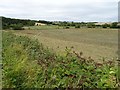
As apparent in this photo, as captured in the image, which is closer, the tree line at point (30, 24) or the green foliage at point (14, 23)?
the tree line at point (30, 24)

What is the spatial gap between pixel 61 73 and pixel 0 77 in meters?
1.30

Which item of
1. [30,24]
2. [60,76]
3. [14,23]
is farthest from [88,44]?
[14,23]

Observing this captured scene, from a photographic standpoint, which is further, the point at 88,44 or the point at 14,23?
the point at 14,23

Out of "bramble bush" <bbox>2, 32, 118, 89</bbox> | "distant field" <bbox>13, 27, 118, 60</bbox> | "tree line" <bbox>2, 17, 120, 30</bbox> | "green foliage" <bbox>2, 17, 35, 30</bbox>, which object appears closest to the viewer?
"bramble bush" <bbox>2, 32, 118, 89</bbox>

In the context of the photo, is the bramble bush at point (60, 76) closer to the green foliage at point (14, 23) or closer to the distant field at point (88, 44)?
the distant field at point (88, 44)

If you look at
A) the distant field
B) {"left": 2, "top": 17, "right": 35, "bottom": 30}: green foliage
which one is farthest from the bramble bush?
{"left": 2, "top": 17, "right": 35, "bottom": 30}: green foliage

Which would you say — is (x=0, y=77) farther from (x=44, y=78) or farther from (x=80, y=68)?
(x=80, y=68)

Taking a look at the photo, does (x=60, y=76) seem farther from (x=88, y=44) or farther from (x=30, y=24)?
(x=30, y=24)

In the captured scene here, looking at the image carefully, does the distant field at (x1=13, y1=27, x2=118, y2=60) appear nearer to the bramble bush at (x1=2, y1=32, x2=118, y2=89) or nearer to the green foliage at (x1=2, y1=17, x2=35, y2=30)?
the bramble bush at (x1=2, y1=32, x2=118, y2=89)

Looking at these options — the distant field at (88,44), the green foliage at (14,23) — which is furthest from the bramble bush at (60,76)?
the green foliage at (14,23)

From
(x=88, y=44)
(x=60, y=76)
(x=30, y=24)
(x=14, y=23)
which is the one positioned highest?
(x=14, y=23)

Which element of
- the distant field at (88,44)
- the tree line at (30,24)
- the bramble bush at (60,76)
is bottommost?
the distant field at (88,44)

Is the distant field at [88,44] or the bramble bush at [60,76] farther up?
the bramble bush at [60,76]

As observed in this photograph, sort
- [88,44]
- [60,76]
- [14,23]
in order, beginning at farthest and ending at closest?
[14,23] → [88,44] → [60,76]
